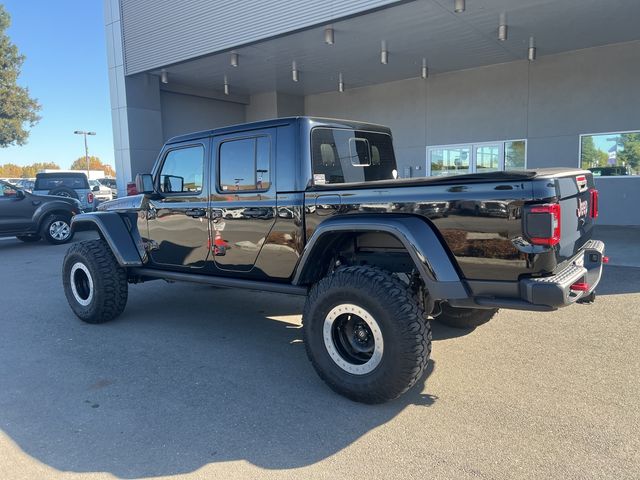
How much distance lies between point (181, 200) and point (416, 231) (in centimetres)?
258

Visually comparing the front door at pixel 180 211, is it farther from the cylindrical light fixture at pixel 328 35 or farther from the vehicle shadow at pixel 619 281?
the cylindrical light fixture at pixel 328 35

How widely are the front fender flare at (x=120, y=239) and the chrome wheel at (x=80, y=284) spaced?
1.57 ft

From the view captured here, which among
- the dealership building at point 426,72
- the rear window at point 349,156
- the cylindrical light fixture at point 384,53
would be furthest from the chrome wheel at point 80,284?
the cylindrical light fixture at point 384,53

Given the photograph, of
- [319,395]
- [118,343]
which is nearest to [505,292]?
[319,395]

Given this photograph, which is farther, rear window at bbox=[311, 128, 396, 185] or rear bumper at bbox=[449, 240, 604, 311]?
rear window at bbox=[311, 128, 396, 185]

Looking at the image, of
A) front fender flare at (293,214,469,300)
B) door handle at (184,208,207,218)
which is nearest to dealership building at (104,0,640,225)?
door handle at (184,208,207,218)

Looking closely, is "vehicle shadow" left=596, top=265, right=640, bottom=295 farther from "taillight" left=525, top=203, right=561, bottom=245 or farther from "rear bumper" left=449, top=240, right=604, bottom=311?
"taillight" left=525, top=203, right=561, bottom=245

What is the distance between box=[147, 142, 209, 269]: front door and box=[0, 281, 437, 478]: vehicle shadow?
848mm

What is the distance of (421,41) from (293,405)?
10.9m

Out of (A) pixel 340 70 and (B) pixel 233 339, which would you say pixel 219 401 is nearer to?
(B) pixel 233 339

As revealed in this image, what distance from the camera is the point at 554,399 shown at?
3.37 metres

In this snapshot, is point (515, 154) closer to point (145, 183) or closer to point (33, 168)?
Answer: point (145, 183)

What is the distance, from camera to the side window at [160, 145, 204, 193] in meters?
4.67

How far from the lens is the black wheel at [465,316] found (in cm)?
460
